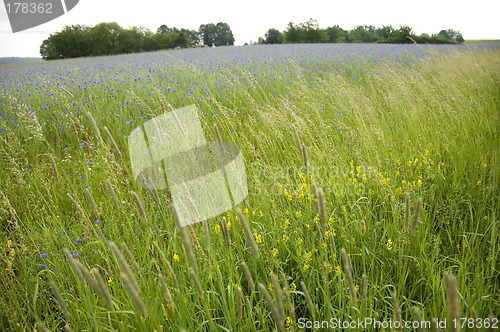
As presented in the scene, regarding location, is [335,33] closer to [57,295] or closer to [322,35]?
[322,35]

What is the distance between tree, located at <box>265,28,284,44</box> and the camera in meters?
36.3

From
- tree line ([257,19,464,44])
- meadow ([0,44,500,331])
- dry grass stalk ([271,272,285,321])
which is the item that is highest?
tree line ([257,19,464,44])

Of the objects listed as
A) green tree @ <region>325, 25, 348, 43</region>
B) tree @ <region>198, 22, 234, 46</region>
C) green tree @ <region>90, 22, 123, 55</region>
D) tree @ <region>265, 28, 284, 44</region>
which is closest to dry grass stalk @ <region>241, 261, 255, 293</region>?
green tree @ <region>90, 22, 123, 55</region>

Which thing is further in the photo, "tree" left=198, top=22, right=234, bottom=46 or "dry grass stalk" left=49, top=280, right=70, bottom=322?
"tree" left=198, top=22, right=234, bottom=46

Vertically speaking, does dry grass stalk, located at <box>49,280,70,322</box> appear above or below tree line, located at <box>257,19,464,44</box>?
below

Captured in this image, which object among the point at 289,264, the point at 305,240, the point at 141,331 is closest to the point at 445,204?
the point at 305,240

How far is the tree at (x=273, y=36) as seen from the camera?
36.3m

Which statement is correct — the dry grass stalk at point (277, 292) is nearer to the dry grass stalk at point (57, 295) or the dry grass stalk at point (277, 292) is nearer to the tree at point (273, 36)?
the dry grass stalk at point (57, 295)

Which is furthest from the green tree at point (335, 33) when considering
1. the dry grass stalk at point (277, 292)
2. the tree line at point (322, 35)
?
the dry grass stalk at point (277, 292)

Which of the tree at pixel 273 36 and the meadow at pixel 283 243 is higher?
the tree at pixel 273 36

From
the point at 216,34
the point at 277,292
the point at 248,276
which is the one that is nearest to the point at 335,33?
→ the point at 216,34

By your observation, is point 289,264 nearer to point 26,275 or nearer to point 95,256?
point 95,256

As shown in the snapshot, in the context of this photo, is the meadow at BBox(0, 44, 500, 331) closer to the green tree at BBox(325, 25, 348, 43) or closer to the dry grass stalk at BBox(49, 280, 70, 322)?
the dry grass stalk at BBox(49, 280, 70, 322)

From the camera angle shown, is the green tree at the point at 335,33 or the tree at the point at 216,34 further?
the tree at the point at 216,34
